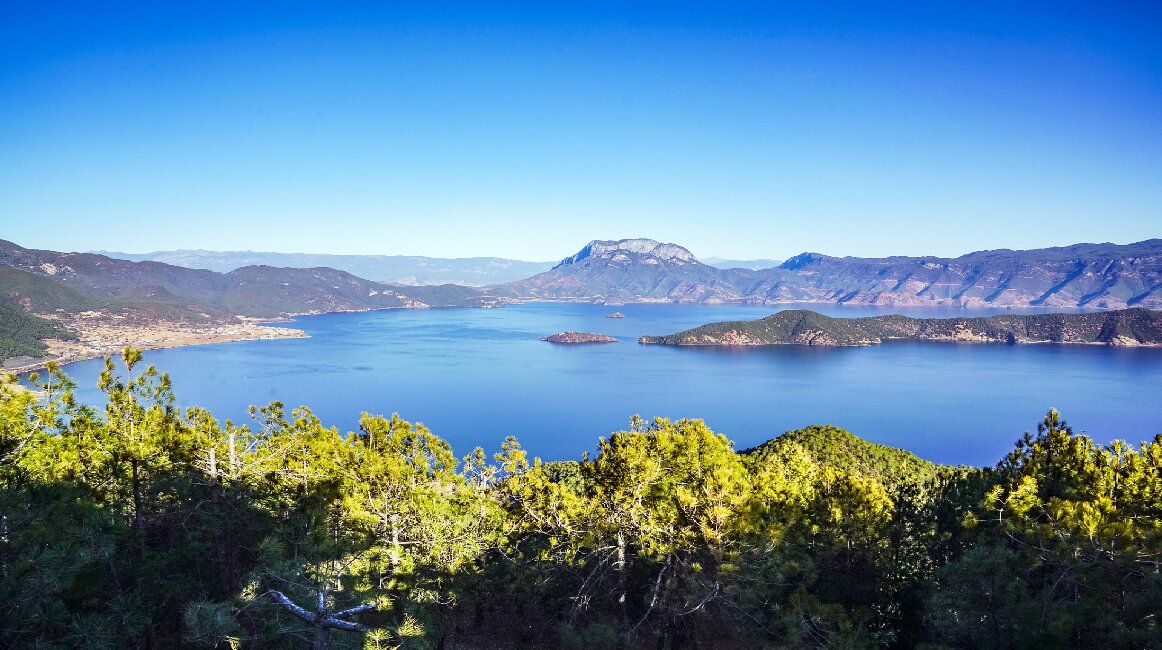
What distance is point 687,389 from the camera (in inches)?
4550

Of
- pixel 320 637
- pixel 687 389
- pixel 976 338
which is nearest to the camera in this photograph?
pixel 320 637

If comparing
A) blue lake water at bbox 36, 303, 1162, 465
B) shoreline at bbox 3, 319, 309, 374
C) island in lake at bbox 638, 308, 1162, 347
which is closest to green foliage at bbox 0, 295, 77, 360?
shoreline at bbox 3, 319, 309, 374

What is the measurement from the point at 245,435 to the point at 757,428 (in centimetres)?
7889

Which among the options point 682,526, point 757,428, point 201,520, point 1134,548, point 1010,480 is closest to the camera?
point 1134,548

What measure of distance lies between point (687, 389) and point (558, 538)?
10340 centimetres

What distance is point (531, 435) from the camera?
264ft

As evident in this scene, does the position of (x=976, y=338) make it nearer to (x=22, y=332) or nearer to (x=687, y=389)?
(x=687, y=389)

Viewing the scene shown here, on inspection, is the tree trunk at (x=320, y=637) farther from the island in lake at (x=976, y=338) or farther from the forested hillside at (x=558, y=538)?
the island in lake at (x=976, y=338)

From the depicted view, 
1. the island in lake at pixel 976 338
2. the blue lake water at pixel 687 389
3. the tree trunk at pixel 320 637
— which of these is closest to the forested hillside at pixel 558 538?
the tree trunk at pixel 320 637

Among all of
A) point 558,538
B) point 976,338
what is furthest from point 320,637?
point 976,338

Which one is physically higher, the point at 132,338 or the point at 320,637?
the point at 320,637

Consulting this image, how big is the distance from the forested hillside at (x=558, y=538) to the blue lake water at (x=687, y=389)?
56135 mm

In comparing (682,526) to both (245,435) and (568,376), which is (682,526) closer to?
(245,435)

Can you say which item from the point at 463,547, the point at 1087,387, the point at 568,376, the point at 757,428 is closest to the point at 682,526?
the point at 463,547
